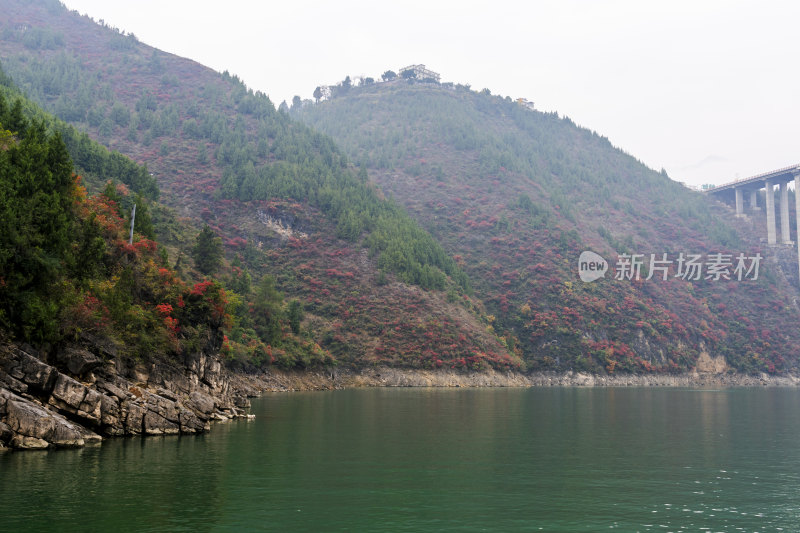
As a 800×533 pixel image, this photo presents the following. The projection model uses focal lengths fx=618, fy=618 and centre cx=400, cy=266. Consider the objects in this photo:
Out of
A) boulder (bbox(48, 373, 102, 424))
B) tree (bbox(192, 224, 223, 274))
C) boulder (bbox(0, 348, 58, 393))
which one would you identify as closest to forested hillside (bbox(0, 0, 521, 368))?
tree (bbox(192, 224, 223, 274))

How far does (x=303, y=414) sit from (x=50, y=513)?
45.1 meters

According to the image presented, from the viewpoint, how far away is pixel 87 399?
146 ft

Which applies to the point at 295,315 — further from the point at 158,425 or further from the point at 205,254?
the point at 158,425

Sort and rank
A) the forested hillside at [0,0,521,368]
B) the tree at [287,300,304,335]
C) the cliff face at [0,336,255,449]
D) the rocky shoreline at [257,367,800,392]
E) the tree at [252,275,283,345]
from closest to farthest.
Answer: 1. the cliff face at [0,336,255,449]
2. the tree at [252,275,283,345]
3. the forested hillside at [0,0,521,368]
4. the rocky shoreline at [257,367,800,392]
5. the tree at [287,300,304,335]

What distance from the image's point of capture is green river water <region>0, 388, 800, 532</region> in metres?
26.6

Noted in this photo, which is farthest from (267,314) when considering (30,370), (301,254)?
(30,370)

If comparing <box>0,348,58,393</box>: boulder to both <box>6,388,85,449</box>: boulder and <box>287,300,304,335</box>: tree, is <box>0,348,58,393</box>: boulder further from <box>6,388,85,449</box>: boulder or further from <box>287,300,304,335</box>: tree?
<box>287,300,304,335</box>: tree

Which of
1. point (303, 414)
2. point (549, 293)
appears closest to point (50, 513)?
point (303, 414)

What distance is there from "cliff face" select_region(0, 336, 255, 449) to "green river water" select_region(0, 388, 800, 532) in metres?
1.91

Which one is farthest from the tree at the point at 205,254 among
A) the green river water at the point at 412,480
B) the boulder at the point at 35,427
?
the boulder at the point at 35,427

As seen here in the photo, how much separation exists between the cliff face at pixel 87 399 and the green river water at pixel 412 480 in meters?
1.91

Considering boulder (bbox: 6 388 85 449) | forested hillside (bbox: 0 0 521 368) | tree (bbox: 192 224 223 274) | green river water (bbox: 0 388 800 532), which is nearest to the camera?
green river water (bbox: 0 388 800 532)

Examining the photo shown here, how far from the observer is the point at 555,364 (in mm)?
169875

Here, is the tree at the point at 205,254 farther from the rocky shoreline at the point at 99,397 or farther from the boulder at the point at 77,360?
the boulder at the point at 77,360
